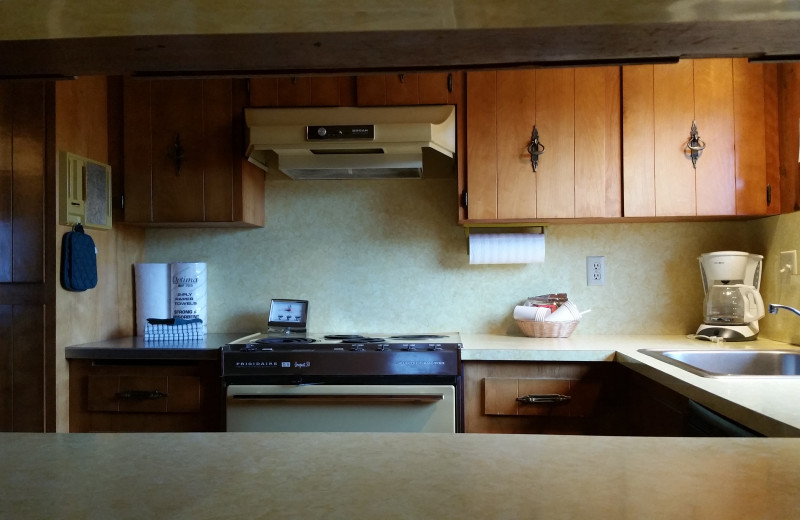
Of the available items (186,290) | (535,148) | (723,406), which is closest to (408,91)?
(535,148)

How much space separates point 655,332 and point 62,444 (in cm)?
273

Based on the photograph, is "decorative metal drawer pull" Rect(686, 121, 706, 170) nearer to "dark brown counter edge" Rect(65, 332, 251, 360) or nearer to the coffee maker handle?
the coffee maker handle

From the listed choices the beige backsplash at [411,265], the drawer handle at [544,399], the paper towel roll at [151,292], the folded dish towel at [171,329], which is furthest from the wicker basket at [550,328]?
the paper towel roll at [151,292]

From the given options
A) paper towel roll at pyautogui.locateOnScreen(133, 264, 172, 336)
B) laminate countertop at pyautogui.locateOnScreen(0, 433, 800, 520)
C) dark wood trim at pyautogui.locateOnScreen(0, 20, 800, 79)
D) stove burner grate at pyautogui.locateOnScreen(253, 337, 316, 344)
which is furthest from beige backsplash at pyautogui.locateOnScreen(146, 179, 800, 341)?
dark wood trim at pyautogui.locateOnScreen(0, 20, 800, 79)

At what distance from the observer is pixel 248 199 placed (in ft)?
9.36

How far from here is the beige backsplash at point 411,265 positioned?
9.63ft

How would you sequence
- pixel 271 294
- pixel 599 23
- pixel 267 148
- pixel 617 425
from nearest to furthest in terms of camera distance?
pixel 599 23 < pixel 617 425 < pixel 267 148 < pixel 271 294

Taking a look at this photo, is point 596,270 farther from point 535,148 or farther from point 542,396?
point 542,396

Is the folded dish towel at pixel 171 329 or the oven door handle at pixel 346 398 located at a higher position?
the folded dish towel at pixel 171 329

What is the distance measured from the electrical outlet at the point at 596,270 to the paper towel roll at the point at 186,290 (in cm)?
186

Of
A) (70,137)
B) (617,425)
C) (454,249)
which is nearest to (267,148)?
(70,137)

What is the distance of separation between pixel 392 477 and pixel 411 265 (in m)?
2.44

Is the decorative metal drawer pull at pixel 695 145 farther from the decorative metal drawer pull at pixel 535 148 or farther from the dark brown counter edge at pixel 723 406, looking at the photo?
the dark brown counter edge at pixel 723 406

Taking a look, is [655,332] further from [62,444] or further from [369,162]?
[62,444]
